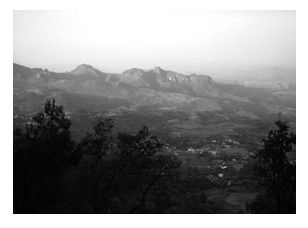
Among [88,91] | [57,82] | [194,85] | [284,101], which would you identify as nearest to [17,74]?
[57,82]

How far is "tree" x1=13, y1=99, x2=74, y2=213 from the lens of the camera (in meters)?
13.1

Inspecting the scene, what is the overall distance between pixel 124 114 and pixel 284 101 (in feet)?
280

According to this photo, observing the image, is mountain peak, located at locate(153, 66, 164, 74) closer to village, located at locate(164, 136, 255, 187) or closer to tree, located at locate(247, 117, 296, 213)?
village, located at locate(164, 136, 255, 187)

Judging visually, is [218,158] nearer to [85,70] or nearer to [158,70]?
[158,70]

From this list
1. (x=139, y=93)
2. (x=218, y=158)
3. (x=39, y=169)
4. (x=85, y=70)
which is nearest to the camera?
(x=39, y=169)

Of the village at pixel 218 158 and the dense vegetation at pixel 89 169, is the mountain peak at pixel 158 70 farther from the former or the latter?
the dense vegetation at pixel 89 169

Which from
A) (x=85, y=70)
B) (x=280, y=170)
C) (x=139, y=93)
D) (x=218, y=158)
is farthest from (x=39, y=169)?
(x=85, y=70)

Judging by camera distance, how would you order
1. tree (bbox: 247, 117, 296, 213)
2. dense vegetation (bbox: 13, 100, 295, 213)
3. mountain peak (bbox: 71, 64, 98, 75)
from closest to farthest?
dense vegetation (bbox: 13, 100, 295, 213) < tree (bbox: 247, 117, 296, 213) < mountain peak (bbox: 71, 64, 98, 75)

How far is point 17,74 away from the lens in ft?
495

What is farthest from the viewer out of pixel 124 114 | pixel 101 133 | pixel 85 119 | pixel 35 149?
pixel 124 114

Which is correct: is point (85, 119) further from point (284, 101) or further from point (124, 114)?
point (284, 101)

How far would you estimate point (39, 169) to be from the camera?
13.6 m

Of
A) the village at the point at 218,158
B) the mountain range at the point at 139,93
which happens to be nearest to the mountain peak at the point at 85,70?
the mountain range at the point at 139,93

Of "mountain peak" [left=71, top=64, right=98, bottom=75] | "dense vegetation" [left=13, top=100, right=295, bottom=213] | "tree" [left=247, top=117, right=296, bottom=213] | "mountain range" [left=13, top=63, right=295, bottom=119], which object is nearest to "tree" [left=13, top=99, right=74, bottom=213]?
"dense vegetation" [left=13, top=100, right=295, bottom=213]
